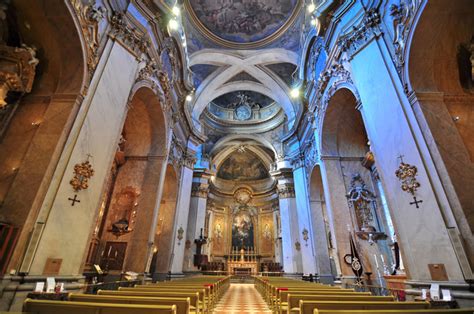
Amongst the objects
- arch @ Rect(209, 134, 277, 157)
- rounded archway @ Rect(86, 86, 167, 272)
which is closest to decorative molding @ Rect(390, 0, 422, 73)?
rounded archway @ Rect(86, 86, 167, 272)

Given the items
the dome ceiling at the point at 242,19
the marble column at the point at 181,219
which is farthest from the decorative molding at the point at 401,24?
the marble column at the point at 181,219

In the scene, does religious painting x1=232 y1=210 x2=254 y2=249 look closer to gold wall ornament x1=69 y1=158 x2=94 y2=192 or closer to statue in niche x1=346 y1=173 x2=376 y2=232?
statue in niche x1=346 y1=173 x2=376 y2=232

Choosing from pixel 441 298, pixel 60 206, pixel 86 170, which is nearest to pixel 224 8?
pixel 86 170

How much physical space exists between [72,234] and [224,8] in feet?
48.0

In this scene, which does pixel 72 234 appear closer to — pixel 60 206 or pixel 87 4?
pixel 60 206

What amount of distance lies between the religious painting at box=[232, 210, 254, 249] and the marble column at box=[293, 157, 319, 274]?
1135 centimetres

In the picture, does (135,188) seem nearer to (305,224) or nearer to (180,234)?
(180,234)

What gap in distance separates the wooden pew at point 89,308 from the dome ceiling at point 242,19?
15.3 metres

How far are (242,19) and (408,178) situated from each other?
14149 mm

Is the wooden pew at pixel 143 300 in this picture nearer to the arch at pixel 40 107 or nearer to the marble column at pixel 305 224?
the arch at pixel 40 107

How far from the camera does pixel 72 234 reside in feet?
15.5

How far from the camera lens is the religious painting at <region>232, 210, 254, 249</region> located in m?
24.4

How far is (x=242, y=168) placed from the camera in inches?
1050

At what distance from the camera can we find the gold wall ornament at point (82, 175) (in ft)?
16.1
